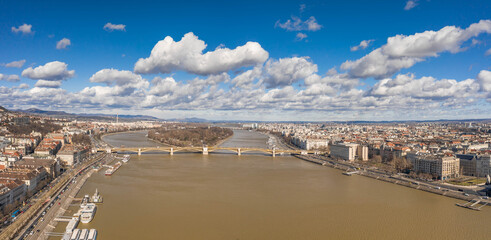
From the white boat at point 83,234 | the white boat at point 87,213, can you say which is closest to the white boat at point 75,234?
the white boat at point 83,234

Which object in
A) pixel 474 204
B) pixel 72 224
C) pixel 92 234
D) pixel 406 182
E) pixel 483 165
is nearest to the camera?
pixel 92 234

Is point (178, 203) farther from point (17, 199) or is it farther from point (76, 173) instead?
point (76, 173)

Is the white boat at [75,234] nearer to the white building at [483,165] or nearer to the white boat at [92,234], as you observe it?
the white boat at [92,234]

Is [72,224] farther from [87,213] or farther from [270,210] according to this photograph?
[270,210]

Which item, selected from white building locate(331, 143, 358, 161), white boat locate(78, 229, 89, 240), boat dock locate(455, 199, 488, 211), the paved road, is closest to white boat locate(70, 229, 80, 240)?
white boat locate(78, 229, 89, 240)

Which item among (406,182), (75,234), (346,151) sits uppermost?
(346,151)

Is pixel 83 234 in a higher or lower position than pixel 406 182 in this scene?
lower

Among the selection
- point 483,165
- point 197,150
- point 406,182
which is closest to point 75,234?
point 406,182

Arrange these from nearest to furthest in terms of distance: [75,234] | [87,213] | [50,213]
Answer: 1. [75,234]
2. [87,213]
3. [50,213]
